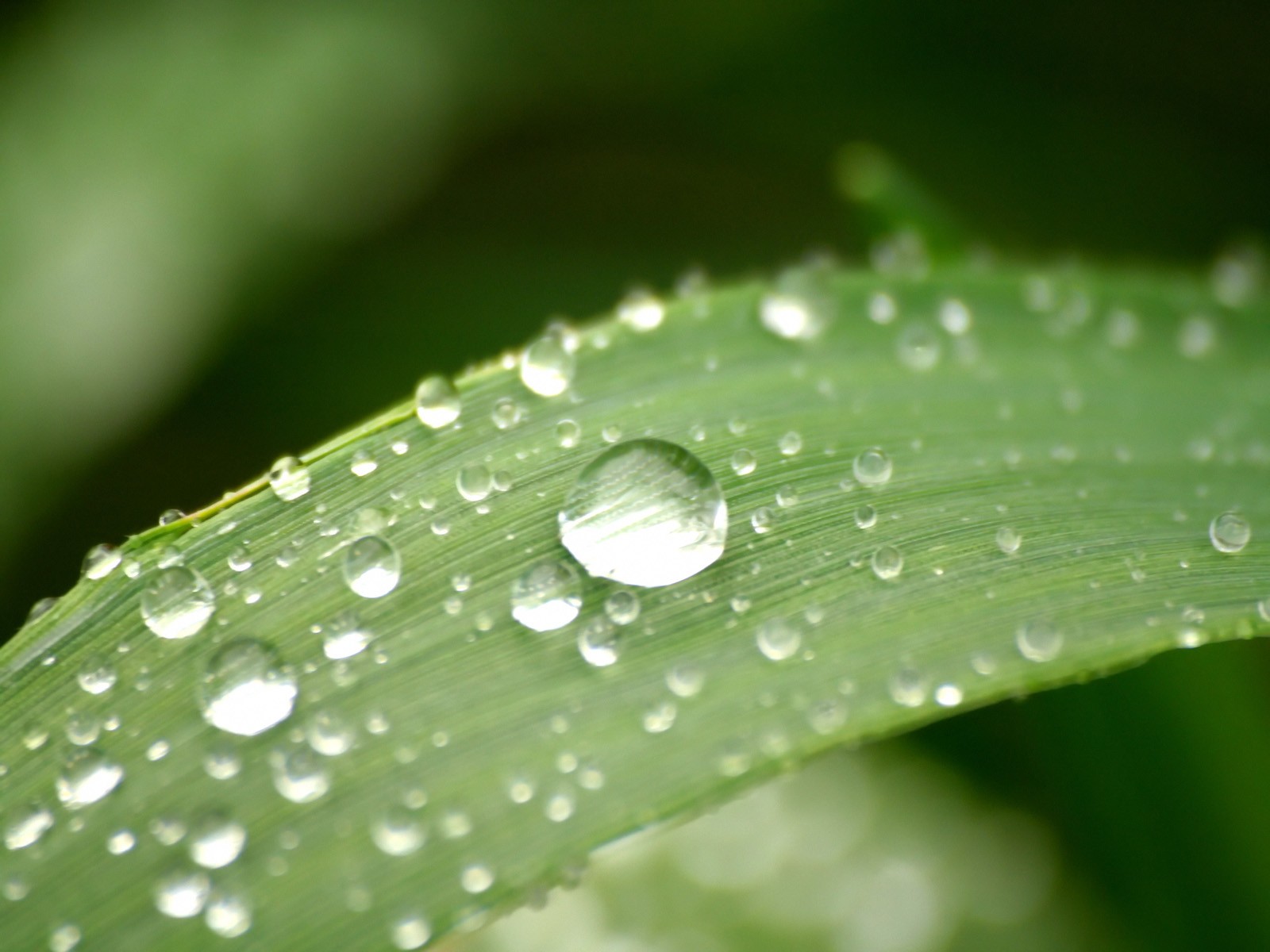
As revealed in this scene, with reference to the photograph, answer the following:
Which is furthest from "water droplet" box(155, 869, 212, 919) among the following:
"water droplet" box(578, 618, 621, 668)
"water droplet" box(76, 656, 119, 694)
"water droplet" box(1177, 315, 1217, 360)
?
"water droplet" box(1177, 315, 1217, 360)

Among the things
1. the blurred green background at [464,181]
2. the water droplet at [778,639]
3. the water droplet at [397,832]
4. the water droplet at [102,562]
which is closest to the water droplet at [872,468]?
the water droplet at [778,639]

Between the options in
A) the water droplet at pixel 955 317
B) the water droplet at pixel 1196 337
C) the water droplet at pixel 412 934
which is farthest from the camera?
the water droplet at pixel 1196 337

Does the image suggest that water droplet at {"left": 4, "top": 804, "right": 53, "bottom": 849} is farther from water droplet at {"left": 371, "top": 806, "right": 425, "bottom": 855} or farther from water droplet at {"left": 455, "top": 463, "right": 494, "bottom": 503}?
water droplet at {"left": 455, "top": 463, "right": 494, "bottom": 503}

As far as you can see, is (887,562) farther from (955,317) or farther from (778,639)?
(955,317)

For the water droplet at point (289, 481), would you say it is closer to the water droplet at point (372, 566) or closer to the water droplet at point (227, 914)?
the water droplet at point (372, 566)

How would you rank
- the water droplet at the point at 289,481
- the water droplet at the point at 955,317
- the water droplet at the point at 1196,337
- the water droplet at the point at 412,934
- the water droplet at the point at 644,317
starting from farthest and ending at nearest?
the water droplet at the point at 1196,337, the water droplet at the point at 955,317, the water droplet at the point at 644,317, the water droplet at the point at 289,481, the water droplet at the point at 412,934

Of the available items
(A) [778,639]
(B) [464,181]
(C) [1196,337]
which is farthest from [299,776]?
(B) [464,181]

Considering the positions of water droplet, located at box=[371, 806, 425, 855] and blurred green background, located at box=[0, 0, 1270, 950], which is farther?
blurred green background, located at box=[0, 0, 1270, 950]
